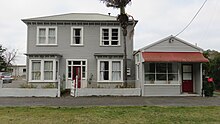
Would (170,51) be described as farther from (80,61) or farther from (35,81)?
(35,81)

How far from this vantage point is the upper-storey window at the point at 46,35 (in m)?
24.5

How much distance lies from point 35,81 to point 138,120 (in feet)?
49.9

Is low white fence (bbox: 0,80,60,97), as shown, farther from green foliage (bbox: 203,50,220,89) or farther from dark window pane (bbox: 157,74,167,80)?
green foliage (bbox: 203,50,220,89)

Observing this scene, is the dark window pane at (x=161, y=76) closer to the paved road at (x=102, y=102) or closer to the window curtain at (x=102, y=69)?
the paved road at (x=102, y=102)

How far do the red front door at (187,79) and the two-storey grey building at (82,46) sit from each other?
191 inches

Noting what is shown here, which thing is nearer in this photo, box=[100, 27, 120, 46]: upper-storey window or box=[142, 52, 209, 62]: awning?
box=[142, 52, 209, 62]: awning

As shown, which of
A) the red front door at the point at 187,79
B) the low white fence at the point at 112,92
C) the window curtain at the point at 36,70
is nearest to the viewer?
the low white fence at the point at 112,92

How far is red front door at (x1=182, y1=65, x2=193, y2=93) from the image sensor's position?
22.1 m

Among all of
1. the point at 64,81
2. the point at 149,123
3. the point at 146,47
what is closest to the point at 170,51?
the point at 146,47

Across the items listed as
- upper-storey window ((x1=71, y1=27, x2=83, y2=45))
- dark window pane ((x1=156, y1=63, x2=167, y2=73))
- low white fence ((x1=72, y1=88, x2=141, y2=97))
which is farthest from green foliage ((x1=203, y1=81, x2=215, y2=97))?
upper-storey window ((x1=71, y1=27, x2=83, y2=45))

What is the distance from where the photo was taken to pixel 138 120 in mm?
10062

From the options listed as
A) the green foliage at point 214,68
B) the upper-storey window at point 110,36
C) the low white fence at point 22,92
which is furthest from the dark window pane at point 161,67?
the low white fence at point 22,92

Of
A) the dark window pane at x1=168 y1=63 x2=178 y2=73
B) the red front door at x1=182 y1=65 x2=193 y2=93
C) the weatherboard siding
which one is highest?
the weatherboard siding

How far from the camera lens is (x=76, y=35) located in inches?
974
